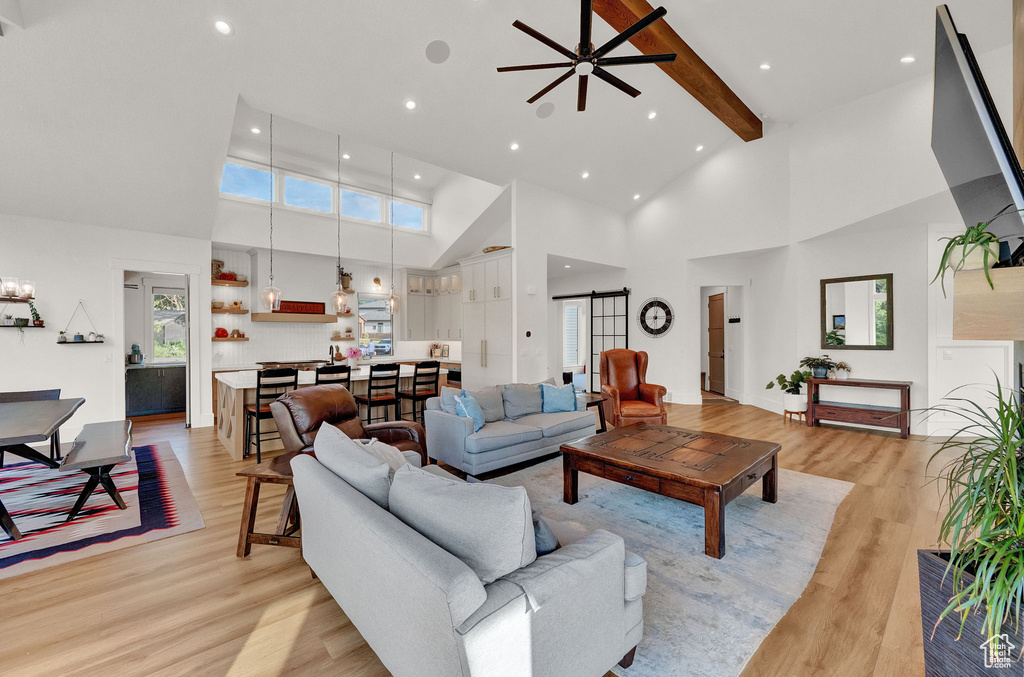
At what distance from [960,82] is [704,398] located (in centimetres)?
749

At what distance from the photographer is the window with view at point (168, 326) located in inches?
285

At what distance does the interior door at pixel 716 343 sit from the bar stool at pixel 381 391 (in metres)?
6.61

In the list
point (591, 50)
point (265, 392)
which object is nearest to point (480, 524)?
point (591, 50)

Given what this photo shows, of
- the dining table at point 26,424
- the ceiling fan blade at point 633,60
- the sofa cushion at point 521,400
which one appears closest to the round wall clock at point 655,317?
the sofa cushion at point 521,400

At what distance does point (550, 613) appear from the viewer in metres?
1.29

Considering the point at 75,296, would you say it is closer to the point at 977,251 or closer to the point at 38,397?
the point at 38,397

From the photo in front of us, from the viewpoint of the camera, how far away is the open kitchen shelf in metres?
7.13

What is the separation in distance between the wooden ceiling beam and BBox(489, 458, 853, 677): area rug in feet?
13.8

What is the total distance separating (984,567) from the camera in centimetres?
102

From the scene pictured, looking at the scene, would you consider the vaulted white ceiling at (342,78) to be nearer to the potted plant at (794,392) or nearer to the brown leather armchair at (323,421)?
the brown leather armchair at (323,421)

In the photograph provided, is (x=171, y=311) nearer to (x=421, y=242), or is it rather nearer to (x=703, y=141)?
(x=421, y=242)

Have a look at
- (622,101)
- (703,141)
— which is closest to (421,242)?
(622,101)

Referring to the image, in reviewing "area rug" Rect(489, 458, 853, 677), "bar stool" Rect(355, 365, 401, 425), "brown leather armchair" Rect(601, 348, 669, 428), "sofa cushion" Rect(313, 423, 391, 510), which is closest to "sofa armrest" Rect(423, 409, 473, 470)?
"area rug" Rect(489, 458, 853, 677)

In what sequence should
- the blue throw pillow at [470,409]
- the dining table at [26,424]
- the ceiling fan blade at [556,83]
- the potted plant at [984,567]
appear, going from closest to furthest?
Answer: the potted plant at [984,567]
the dining table at [26,424]
the ceiling fan blade at [556,83]
the blue throw pillow at [470,409]
